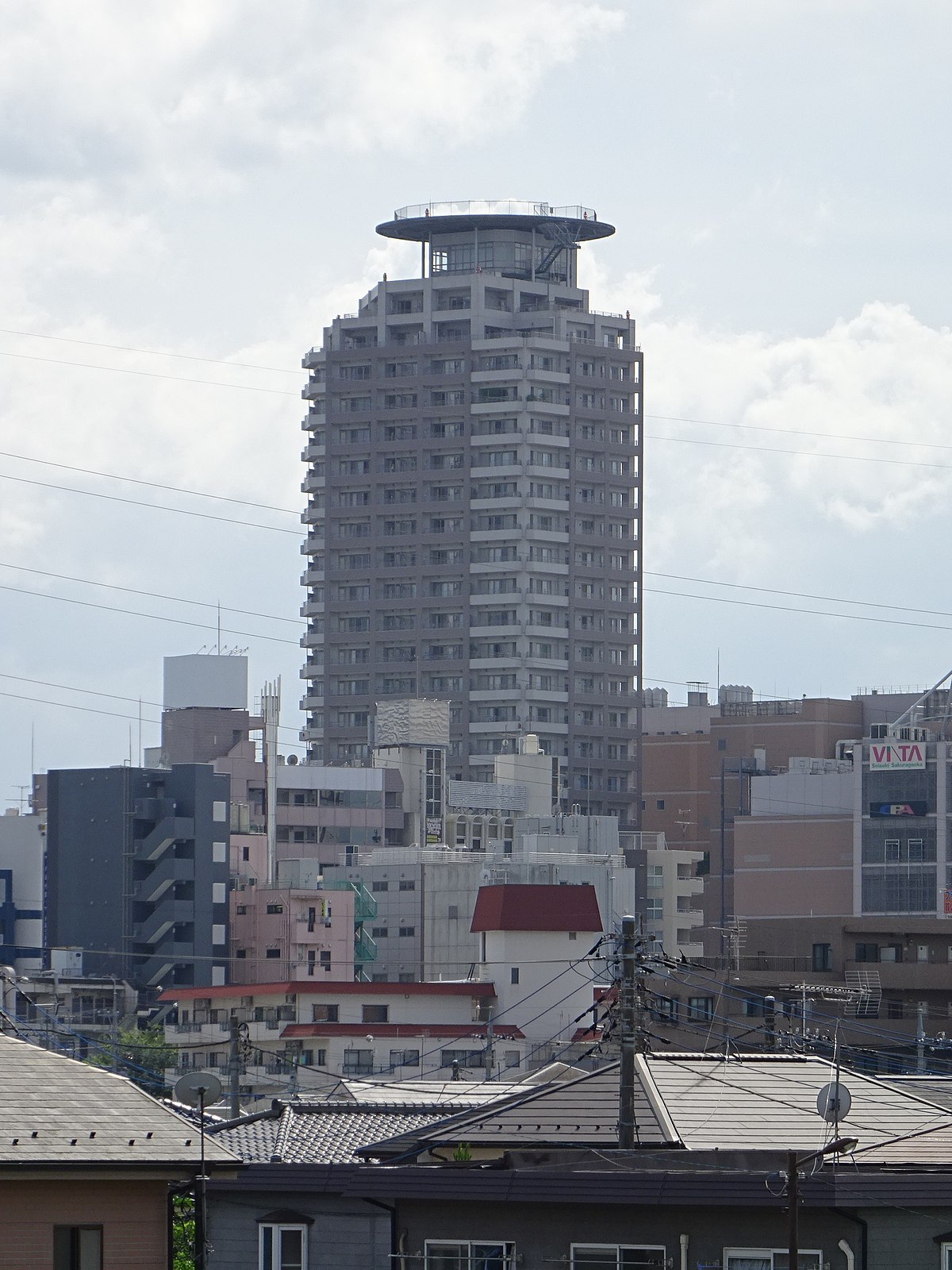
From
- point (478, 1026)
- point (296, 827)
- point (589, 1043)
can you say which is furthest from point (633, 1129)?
point (296, 827)

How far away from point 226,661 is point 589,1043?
73557 mm

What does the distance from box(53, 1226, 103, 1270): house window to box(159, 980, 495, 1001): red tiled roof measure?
10791 cm

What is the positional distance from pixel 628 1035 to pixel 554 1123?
3.88 m

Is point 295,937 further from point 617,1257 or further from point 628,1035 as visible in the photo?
point 617,1257

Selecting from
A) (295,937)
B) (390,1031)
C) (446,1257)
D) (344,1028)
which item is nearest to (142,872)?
(295,937)

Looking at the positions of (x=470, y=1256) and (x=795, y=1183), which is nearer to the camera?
(x=795, y=1183)

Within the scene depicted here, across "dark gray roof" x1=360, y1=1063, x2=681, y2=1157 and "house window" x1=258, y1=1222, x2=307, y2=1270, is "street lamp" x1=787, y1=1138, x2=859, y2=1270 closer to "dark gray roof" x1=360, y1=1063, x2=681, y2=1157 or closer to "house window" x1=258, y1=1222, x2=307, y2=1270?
"dark gray roof" x1=360, y1=1063, x2=681, y2=1157

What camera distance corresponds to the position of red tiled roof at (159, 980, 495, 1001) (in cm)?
13950

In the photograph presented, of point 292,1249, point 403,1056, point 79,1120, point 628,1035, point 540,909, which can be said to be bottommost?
point 403,1056

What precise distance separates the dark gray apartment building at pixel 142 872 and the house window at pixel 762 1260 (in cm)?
11780

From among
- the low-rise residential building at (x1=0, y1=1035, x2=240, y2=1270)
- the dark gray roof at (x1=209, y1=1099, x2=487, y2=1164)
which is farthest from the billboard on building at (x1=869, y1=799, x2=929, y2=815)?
the low-rise residential building at (x1=0, y1=1035, x2=240, y2=1270)

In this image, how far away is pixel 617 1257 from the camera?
39.0 metres

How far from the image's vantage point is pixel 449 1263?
40031mm

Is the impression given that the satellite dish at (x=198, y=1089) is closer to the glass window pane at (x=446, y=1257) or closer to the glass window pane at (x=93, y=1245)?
the glass window pane at (x=446, y=1257)
